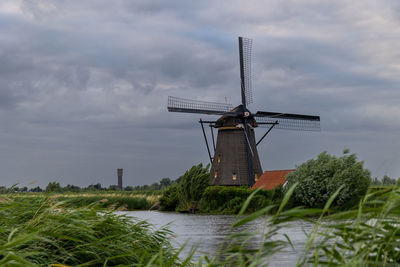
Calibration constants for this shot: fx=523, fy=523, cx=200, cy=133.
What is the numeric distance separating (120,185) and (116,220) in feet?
197

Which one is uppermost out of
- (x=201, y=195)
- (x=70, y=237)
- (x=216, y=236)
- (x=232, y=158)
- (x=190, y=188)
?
(x=232, y=158)

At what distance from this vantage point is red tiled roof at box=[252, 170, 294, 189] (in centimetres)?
3158

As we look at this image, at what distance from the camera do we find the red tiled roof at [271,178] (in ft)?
104

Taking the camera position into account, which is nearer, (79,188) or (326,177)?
(326,177)

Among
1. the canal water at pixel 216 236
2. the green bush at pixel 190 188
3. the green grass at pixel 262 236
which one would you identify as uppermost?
the green bush at pixel 190 188

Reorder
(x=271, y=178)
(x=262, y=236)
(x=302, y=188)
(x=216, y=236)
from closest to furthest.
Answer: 1. (x=262, y=236)
2. (x=216, y=236)
3. (x=302, y=188)
4. (x=271, y=178)

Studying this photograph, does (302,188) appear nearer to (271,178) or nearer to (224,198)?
(271,178)

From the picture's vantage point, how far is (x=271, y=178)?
32.8m

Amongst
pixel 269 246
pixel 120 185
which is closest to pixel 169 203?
pixel 120 185

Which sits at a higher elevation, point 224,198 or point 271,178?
point 271,178

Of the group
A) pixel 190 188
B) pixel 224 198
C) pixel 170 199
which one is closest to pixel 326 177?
pixel 224 198

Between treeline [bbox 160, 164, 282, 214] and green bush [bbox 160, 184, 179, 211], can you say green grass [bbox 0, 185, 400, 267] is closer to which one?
treeline [bbox 160, 164, 282, 214]

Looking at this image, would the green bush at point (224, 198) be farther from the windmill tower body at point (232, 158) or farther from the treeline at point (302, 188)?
the windmill tower body at point (232, 158)

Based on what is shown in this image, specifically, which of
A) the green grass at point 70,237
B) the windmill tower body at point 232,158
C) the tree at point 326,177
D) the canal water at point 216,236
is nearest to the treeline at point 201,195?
the windmill tower body at point 232,158
